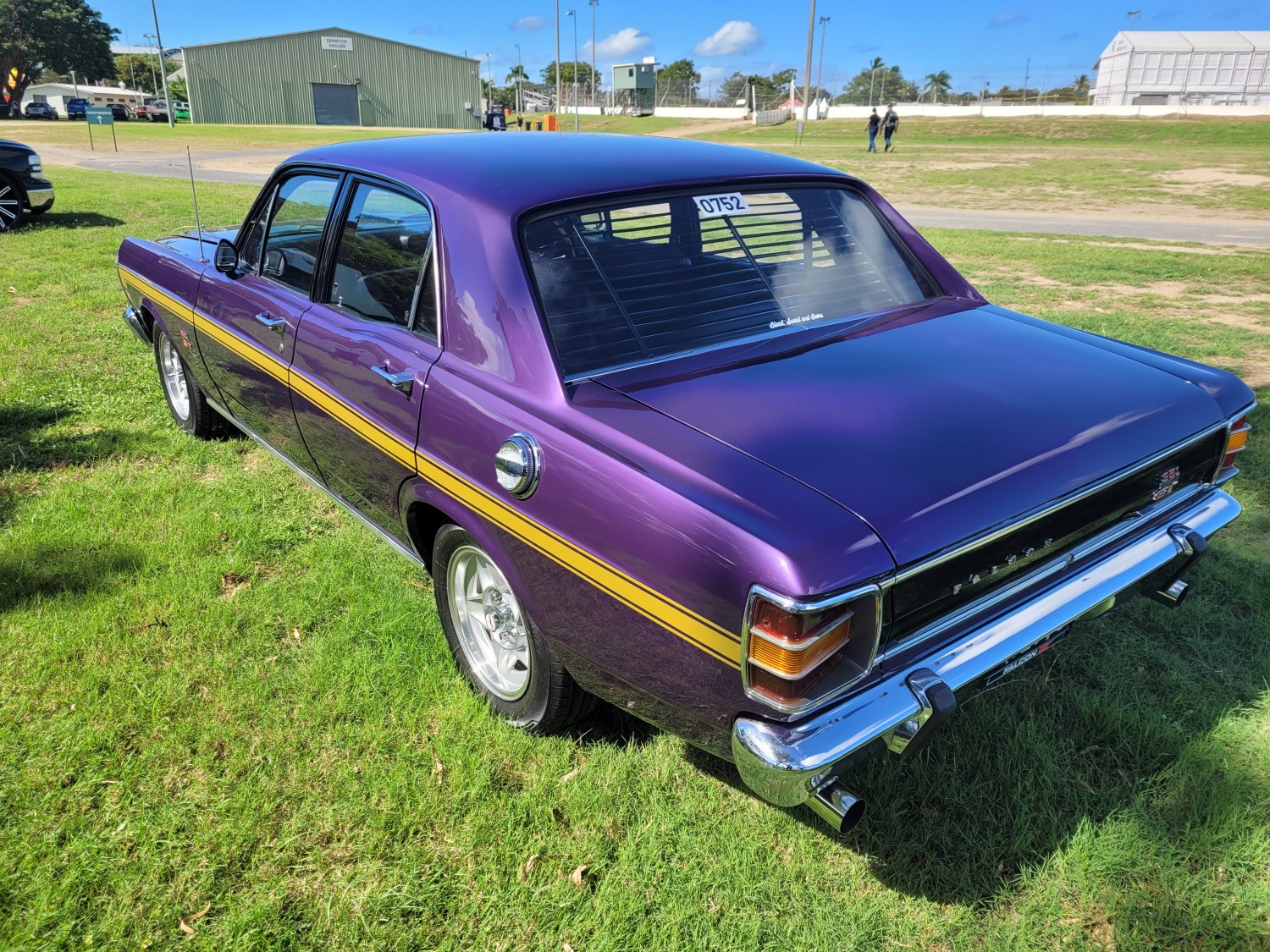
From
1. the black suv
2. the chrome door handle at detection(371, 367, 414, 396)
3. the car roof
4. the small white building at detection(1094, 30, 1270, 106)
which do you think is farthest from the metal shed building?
the chrome door handle at detection(371, 367, 414, 396)

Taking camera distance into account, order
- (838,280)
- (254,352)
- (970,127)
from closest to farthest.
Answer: (838,280) < (254,352) < (970,127)

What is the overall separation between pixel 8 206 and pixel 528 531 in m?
12.7

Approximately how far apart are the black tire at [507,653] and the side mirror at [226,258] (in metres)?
1.77

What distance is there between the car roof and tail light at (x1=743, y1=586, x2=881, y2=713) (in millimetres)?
1406

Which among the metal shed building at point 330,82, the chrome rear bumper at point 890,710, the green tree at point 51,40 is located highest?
the green tree at point 51,40

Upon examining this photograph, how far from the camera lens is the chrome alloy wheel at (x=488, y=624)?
2666mm

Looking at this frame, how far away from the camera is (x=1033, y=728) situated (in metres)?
2.66

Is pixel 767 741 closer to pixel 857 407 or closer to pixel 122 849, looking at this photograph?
pixel 857 407

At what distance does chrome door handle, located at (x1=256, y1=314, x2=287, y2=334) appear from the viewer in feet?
10.9

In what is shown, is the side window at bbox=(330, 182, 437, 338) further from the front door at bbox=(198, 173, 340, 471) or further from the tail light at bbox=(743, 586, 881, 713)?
the tail light at bbox=(743, 586, 881, 713)

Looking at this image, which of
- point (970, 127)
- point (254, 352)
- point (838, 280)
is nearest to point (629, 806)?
point (838, 280)

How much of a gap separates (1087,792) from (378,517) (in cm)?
242

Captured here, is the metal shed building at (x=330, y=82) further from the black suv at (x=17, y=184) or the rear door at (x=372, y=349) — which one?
the rear door at (x=372, y=349)

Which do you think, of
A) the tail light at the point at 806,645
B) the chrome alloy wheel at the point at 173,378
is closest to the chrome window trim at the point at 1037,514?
the tail light at the point at 806,645
